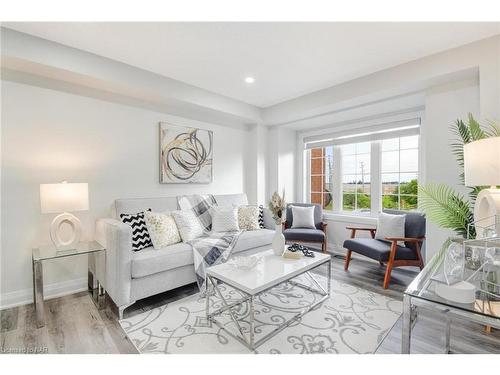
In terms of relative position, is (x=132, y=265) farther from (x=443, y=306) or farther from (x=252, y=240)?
(x=443, y=306)

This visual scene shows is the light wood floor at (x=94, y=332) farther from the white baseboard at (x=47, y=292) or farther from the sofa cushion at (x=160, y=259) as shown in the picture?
the sofa cushion at (x=160, y=259)

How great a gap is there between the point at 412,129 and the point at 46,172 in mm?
4449

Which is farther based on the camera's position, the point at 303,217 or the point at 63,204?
the point at 303,217

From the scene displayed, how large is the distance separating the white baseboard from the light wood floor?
84 millimetres

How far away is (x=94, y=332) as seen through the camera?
6.09 feet

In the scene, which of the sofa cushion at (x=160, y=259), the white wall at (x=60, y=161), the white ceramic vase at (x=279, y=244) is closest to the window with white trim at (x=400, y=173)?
the white ceramic vase at (x=279, y=244)

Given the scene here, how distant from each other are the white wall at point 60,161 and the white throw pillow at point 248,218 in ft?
3.56

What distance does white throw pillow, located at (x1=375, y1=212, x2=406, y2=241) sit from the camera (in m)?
3.01

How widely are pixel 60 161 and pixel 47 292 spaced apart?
4.35 feet

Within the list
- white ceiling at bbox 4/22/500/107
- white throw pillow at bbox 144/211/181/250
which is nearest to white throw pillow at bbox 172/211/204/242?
white throw pillow at bbox 144/211/181/250

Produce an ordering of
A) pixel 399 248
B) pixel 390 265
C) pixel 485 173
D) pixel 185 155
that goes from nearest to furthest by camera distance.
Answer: pixel 485 173
pixel 390 265
pixel 399 248
pixel 185 155

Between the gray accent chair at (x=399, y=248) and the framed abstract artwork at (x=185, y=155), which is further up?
the framed abstract artwork at (x=185, y=155)

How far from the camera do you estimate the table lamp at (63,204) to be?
7.06ft

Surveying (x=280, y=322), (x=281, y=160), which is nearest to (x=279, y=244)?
(x=280, y=322)
